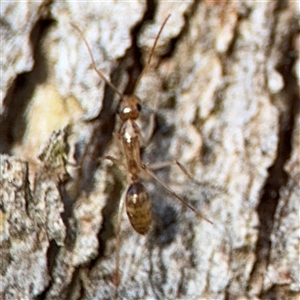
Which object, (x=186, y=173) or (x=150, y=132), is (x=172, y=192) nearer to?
(x=186, y=173)

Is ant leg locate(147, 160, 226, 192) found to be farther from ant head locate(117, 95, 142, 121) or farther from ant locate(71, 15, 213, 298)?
ant head locate(117, 95, 142, 121)

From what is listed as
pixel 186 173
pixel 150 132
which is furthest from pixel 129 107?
pixel 186 173

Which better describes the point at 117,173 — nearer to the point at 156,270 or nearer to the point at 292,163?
→ the point at 156,270

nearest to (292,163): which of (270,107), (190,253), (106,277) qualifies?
(270,107)

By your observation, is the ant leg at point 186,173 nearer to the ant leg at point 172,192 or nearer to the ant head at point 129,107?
the ant leg at point 172,192

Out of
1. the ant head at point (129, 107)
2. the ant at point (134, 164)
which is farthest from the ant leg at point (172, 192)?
the ant head at point (129, 107)

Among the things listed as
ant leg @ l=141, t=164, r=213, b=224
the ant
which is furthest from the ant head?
ant leg @ l=141, t=164, r=213, b=224
